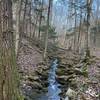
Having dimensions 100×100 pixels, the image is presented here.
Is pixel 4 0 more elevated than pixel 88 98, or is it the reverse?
pixel 4 0

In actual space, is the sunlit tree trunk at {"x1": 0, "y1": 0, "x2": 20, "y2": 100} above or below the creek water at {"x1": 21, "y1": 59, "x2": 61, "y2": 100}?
above

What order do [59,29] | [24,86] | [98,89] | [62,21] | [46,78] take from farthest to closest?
1. [62,21]
2. [59,29]
3. [46,78]
4. [24,86]
5. [98,89]

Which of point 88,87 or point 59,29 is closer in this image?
point 88,87

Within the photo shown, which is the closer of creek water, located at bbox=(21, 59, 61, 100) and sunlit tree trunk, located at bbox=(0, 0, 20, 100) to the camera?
sunlit tree trunk, located at bbox=(0, 0, 20, 100)

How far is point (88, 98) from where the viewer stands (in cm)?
828

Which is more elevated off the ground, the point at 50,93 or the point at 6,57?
the point at 6,57

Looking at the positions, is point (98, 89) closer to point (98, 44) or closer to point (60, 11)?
point (98, 44)

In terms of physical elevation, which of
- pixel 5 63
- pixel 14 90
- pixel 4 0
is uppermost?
pixel 4 0

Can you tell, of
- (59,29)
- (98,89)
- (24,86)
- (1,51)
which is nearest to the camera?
(1,51)

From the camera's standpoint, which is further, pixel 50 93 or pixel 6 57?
pixel 50 93

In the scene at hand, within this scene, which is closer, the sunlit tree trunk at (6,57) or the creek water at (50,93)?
the sunlit tree trunk at (6,57)

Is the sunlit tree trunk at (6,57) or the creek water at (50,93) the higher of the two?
the sunlit tree trunk at (6,57)

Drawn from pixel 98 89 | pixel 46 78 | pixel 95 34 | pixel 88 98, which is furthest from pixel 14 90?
pixel 95 34

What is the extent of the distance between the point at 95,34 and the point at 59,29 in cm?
4422
